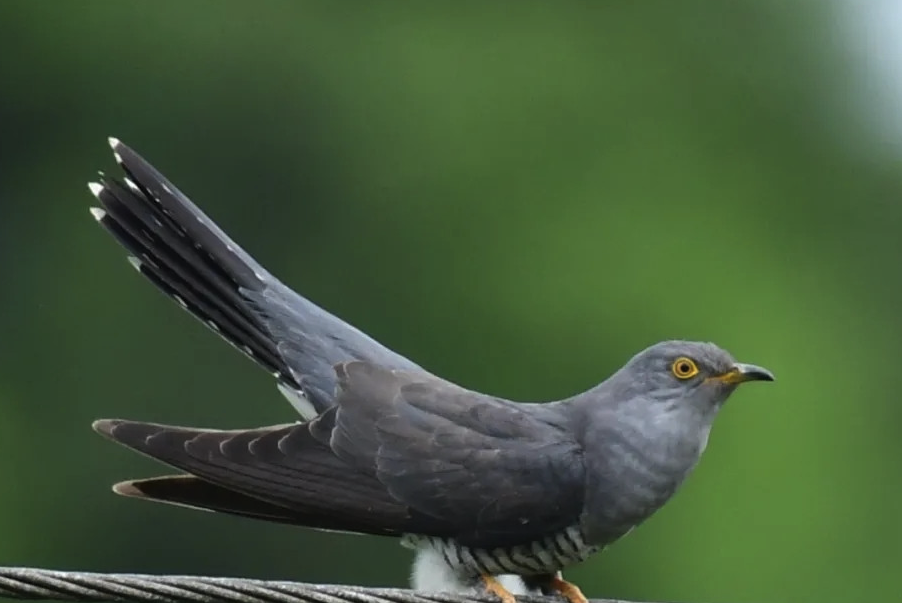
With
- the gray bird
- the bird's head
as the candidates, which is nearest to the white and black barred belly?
the gray bird

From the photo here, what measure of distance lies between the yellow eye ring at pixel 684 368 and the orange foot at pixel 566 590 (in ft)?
1.74

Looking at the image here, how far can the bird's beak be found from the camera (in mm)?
4168

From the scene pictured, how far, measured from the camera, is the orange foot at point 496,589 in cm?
404

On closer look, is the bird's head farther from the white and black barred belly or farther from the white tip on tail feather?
the white tip on tail feather

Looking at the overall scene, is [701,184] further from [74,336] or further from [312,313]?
[312,313]

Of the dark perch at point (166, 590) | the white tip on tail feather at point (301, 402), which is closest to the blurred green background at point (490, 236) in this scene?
the white tip on tail feather at point (301, 402)

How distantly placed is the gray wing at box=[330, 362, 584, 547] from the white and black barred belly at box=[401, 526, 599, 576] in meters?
0.03

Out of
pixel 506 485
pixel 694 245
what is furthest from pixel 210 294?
pixel 694 245

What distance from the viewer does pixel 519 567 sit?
4.23m

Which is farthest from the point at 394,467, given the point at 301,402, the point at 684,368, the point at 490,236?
the point at 490,236

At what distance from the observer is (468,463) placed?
4.21 meters

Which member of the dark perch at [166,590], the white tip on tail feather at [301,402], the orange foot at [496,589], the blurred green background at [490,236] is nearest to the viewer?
the dark perch at [166,590]

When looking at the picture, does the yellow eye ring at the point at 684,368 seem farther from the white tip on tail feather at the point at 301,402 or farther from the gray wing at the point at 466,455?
the white tip on tail feather at the point at 301,402

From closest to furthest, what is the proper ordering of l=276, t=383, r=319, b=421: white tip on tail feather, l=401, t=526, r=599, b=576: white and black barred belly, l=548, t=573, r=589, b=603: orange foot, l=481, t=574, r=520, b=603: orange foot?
l=481, t=574, r=520, b=603: orange foot < l=401, t=526, r=599, b=576: white and black barred belly < l=548, t=573, r=589, b=603: orange foot < l=276, t=383, r=319, b=421: white tip on tail feather
